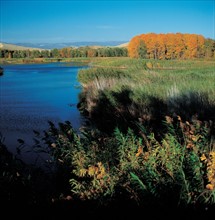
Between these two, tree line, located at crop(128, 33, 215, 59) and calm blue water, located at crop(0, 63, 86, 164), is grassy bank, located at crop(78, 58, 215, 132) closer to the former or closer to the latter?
calm blue water, located at crop(0, 63, 86, 164)

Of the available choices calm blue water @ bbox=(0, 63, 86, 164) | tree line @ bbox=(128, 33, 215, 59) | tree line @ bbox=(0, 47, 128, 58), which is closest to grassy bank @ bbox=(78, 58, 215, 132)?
calm blue water @ bbox=(0, 63, 86, 164)

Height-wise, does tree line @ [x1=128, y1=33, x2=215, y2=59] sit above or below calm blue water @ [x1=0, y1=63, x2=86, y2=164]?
above

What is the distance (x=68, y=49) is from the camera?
456 ft

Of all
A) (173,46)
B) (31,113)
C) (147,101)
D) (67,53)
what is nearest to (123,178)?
(147,101)

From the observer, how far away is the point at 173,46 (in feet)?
308

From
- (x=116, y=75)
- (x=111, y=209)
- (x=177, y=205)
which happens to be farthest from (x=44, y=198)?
(x=116, y=75)

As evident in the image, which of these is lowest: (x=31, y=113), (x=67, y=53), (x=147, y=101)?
(x=31, y=113)

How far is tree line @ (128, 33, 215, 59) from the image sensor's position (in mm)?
93250

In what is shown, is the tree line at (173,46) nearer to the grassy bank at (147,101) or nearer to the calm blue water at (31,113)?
the calm blue water at (31,113)

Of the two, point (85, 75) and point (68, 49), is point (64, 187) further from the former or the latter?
point (68, 49)

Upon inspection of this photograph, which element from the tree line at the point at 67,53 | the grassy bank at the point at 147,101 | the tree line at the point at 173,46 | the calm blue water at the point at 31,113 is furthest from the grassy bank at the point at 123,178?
the tree line at the point at 67,53

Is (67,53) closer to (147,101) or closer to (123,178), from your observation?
(147,101)

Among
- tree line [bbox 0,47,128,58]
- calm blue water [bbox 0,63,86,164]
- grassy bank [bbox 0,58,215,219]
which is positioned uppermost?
tree line [bbox 0,47,128,58]

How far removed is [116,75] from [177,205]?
1633 centimetres
